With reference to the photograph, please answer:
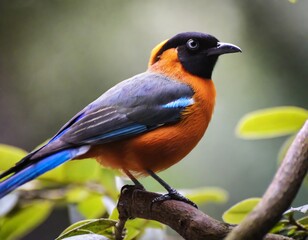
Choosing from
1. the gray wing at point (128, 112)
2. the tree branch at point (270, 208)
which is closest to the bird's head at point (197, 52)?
the gray wing at point (128, 112)

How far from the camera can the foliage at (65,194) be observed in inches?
74.1

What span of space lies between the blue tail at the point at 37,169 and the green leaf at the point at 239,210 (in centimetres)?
46

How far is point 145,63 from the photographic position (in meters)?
3.42

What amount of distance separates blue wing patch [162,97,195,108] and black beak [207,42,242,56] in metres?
0.23

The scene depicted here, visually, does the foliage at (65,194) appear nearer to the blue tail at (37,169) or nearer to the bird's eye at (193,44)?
the blue tail at (37,169)

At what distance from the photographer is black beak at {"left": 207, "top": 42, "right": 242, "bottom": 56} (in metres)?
2.06

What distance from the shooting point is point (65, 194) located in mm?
1977

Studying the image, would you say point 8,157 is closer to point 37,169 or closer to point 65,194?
point 65,194

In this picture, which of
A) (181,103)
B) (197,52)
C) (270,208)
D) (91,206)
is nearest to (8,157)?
(91,206)

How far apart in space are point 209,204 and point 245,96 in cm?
62

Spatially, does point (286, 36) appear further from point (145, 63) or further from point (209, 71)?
point (209, 71)

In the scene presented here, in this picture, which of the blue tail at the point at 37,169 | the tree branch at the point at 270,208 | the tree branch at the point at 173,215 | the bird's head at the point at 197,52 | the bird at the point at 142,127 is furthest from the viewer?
the bird's head at the point at 197,52

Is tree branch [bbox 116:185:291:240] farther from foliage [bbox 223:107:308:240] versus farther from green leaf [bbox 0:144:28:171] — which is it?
green leaf [bbox 0:144:28:171]

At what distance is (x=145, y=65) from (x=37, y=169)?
1.94 meters
